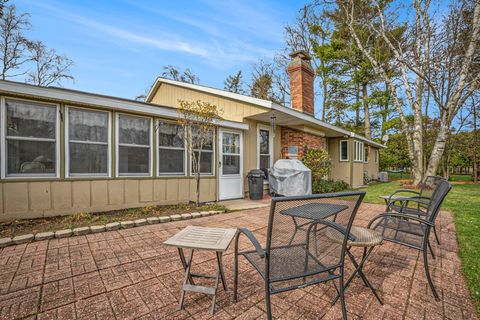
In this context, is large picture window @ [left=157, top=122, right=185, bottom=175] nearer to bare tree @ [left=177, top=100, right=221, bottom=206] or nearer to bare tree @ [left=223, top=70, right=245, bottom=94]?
bare tree @ [left=177, top=100, right=221, bottom=206]

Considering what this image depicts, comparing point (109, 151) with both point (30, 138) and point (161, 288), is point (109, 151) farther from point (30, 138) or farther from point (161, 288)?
point (161, 288)

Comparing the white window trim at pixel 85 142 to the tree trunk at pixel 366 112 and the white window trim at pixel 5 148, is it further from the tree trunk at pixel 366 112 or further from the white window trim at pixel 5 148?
the tree trunk at pixel 366 112

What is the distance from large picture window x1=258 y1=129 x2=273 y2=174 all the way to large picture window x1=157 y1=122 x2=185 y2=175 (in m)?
3.08

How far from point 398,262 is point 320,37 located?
1875 cm

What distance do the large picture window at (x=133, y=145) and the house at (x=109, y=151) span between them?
0.9 inches

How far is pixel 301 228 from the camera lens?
174cm

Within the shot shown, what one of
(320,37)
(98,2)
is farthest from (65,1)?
(320,37)

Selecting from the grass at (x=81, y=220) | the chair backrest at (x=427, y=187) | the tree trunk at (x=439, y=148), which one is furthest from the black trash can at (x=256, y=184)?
the tree trunk at (x=439, y=148)

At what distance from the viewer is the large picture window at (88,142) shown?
466 cm

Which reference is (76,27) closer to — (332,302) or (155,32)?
(155,32)

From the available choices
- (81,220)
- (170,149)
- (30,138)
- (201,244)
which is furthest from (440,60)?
(30,138)

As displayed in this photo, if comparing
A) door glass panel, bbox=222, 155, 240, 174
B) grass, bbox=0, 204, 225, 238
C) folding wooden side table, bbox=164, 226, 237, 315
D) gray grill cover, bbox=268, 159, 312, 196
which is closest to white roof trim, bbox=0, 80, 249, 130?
door glass panel, bbox=222, 155, 240, 174

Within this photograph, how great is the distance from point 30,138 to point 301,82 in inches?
341

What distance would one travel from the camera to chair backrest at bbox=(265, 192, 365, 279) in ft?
4.84
